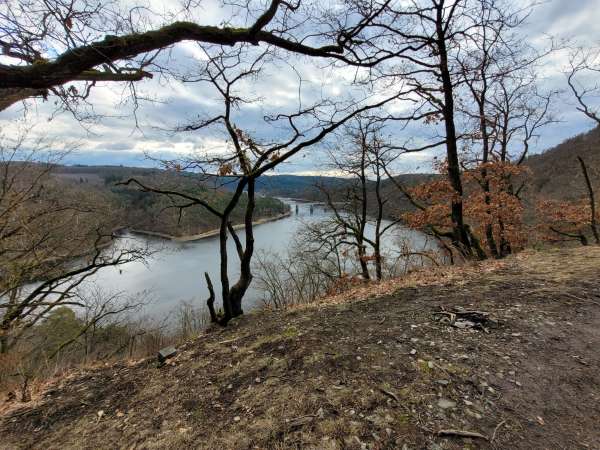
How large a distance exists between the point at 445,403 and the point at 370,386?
0.53m

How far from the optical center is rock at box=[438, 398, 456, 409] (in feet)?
7.06

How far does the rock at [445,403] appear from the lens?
2150 millimetres

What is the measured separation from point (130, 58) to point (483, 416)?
4306mm

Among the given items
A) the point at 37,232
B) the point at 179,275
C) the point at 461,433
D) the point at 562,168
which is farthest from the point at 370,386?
the point at 562,168

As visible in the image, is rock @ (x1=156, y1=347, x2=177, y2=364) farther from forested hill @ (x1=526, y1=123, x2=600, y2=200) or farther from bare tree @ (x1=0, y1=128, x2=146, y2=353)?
forested hill @ (x1=526, y1=123, x2=600, y2=200)

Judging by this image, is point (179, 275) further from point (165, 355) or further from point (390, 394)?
point (390, 394)

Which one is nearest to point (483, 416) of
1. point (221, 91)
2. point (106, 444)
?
point (106, 444)

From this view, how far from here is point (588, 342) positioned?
9.01 ft

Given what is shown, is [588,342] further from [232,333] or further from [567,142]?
[567,142]

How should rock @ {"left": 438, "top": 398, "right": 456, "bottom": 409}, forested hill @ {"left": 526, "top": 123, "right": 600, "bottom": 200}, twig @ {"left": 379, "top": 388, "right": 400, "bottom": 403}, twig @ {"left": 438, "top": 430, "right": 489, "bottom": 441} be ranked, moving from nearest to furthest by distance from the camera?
twig @ {"left": 438, "top": 430, "right": 489, "bottom": 441}, rock @ {"left": 438, "top": 398, "right": 456, "bottom": 409}, twig @ {"left": 379, "top": 388, "right": 400, "bottom": 403}, forested hill @ {"left": 526, "top": 123, "right": 600, "bottom": 200}

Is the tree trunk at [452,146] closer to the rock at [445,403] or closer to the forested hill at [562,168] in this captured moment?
the rock at [445,403]

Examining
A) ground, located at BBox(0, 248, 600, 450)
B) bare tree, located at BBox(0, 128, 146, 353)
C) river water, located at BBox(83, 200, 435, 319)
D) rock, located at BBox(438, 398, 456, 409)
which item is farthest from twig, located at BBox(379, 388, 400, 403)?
river water, located at BBox(83, 200, 435, 319)

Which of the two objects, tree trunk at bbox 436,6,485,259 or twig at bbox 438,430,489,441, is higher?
tree trunk at bbox 436,6,485,259

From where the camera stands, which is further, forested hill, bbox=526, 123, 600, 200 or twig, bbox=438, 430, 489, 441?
forested hill, bbox=526, 123, 600, 200
